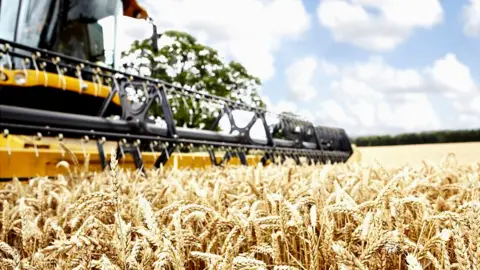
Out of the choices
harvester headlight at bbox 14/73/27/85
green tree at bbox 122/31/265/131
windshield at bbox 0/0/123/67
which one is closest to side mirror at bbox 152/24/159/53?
windshield at bbox 0/0/123/67

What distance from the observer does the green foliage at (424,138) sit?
1286 inches

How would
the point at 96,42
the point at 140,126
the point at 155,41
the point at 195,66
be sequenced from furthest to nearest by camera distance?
the point at 195,66 → the point at 96,42 → the point at 155,41 → the point at 140,126

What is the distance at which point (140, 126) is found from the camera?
4902 millimetres

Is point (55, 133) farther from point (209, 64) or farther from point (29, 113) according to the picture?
point (209, 64)

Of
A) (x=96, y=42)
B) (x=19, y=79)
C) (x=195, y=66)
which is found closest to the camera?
(x=19, y=79)

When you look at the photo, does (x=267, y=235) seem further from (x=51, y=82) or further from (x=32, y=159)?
(x=51, y=82)

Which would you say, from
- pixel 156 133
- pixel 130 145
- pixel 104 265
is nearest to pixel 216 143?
pixel 156 133

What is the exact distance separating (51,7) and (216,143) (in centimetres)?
297

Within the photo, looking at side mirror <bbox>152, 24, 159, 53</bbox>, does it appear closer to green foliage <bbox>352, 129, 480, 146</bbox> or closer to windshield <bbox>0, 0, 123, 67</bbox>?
windshield <bbox>0, 0, 123, 67</bbox>

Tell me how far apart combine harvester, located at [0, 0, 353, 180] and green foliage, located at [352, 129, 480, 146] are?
26.3m

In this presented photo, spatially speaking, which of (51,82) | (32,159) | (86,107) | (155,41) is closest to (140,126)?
(32,159)

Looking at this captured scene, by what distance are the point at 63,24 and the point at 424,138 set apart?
1227 inches

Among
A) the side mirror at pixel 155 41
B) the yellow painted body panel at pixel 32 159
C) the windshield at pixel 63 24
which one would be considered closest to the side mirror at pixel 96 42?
the windshield at pixel 63 24

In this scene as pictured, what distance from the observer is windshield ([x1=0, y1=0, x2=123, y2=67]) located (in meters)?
6.47
